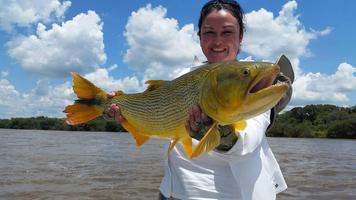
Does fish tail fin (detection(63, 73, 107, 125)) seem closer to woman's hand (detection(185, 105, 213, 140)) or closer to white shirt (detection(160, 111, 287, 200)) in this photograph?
white shirt (detection(160, 111, 287, 200))

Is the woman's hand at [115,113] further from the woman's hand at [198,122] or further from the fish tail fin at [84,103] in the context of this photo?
the woman's hand at [198,122]

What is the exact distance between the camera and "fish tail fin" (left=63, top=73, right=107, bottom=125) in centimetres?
436

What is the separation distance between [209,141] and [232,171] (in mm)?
571

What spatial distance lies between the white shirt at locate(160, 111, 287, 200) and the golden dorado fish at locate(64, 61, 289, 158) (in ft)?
0.67

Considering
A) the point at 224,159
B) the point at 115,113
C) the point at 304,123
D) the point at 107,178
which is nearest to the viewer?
the point at 224,159

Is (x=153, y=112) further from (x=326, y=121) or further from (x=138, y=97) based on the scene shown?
(x=326, y=121)

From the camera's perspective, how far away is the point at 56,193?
1504cm

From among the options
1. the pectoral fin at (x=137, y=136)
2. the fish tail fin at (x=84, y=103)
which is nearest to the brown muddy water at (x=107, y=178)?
the fish tail fin at (x=84, y=103)

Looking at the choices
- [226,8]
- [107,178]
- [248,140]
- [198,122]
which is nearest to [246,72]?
[198,122]

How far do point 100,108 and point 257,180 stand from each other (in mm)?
1787

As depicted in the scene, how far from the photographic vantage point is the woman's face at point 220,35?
390cm

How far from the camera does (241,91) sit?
2834 millimetres

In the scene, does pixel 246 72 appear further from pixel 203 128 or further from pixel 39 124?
pixel 39 124

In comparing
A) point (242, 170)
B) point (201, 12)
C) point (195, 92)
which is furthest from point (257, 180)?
point (201, 12)
